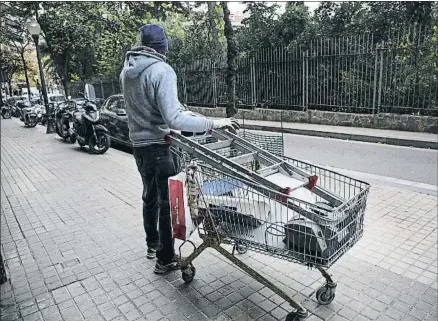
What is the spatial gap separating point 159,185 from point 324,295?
1626mm

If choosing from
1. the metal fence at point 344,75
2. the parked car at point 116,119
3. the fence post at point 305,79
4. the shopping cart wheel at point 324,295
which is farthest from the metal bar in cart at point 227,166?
the fence post at point 305,79

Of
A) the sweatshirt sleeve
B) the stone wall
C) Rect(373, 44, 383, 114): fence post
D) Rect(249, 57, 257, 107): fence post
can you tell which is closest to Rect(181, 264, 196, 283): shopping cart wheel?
the sweatshirt sleeve

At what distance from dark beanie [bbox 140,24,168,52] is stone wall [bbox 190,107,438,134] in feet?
20.9

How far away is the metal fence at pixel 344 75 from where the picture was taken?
1054cm

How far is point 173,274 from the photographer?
349 cm

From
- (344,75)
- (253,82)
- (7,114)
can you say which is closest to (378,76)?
(344,75)

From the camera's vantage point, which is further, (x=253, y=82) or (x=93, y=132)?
(x=253, y=82)

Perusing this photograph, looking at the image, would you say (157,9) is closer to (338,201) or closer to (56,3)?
(56,3)

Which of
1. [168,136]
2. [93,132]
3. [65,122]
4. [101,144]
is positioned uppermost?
[168,136]

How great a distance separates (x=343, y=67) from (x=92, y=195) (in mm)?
9565

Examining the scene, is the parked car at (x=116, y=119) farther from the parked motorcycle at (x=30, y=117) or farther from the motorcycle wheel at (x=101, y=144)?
the parked motorcycle at (x=30, y=117)

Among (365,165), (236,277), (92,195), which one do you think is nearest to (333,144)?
(365,165)

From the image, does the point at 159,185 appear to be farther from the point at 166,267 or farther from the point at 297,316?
the point at 297,316

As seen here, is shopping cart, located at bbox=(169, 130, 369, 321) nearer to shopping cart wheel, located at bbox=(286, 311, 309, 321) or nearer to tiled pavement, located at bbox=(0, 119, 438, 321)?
shopping cart wheel, located at bbox=(286, 311, 309, 321)
